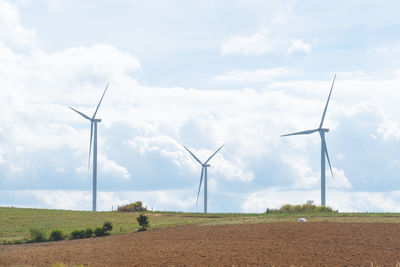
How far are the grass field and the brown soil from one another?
598 cm

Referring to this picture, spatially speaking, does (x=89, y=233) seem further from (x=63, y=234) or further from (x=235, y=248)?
(x=235, y=248)

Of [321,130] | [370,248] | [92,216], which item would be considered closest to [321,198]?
[321,130]

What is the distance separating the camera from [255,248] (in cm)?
3522

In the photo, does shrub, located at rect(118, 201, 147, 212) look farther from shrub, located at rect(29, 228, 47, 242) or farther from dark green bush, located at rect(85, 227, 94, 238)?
Result: shrub, located at rect(29, 228, 47, 242)

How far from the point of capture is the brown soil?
1244 inches

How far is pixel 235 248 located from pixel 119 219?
3027cm

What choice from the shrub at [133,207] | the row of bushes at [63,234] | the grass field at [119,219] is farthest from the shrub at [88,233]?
the shrub at [133,207]

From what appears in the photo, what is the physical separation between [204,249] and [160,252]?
2.74 metres

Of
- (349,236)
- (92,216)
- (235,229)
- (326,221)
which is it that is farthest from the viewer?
(92,216)

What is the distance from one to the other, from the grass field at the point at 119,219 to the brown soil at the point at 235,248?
5.98m

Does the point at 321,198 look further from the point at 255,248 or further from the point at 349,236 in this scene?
the point at 255,248

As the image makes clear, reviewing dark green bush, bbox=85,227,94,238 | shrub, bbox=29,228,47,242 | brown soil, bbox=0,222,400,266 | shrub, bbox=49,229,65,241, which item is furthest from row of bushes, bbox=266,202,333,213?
shrub, bbox=29,228,47,242

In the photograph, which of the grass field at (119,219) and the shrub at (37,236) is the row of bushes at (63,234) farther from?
the grass field at (119,219)

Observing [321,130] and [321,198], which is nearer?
[321,198]
